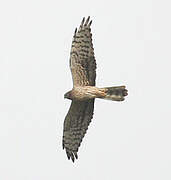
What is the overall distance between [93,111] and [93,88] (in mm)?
837

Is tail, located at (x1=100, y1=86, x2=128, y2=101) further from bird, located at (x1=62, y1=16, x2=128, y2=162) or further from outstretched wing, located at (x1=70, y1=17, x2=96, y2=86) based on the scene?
outstretched wing, located at (x1=70, y1=17, x2=96, y2=86)

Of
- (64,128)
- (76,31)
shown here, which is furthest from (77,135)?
(76,31)

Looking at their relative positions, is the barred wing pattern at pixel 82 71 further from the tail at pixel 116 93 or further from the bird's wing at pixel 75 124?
the tail at pixel 116 93

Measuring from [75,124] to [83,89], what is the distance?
102 cm

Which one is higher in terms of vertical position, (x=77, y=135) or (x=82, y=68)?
(x=82, y=68)

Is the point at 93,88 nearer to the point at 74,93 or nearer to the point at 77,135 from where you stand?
the point at 74,93

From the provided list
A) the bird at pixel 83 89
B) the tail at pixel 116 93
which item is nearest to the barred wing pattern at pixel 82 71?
the bird at pixel 83 89

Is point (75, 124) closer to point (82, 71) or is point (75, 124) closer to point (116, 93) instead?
point (82, 71)

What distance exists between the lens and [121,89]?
1283cm

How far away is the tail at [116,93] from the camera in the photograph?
1283 centimetres

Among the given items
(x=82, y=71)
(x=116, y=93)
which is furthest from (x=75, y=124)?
(x=116, y=93)

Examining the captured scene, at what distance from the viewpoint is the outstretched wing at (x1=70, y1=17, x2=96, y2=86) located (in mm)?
13203

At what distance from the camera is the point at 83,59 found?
13.2m

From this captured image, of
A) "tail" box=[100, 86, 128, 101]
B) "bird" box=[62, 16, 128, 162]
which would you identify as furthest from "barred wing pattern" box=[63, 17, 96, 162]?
"tail" box=[100, 86, 128, 101]
